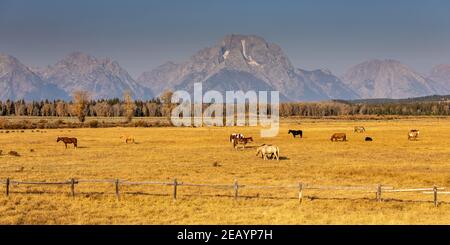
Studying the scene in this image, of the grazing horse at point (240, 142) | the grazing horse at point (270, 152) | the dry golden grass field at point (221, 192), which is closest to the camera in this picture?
the dry golden grass field at point (221, 192)

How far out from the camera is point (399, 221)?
2052 cm

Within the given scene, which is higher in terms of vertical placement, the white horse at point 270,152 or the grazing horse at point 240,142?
the grazing horse at point 240,142

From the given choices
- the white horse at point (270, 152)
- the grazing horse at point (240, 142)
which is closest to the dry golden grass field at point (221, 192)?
the white horse at point (270, 152)

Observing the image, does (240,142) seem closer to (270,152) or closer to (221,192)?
(270,152)

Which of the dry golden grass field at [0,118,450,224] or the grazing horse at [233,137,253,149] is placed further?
the grazing horse at [233,137,253,149]

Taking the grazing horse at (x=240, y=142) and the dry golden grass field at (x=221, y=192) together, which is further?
the grazing horse at (x=240, y=142)

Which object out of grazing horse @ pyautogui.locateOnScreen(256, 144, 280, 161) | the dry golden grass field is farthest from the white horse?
the dry golden grass field

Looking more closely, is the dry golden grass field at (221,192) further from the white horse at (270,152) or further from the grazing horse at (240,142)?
the grazing horse at (240,142)

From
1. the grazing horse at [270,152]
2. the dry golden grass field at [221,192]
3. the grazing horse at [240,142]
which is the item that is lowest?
the dry golden grass field at [221,192]

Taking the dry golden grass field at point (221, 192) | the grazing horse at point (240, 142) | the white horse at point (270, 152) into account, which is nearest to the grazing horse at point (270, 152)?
the white horse at point (270, 152)

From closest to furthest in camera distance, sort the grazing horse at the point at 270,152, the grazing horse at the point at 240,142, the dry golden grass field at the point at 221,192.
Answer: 1. the dry golden grass field at the point at 221,192
2. the grazing horse at the point at 270,152
3. the grazing horse at the point at 240,142

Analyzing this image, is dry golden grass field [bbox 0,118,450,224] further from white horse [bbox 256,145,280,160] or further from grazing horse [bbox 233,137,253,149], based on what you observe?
grazing horse [bbox 233,137,253,149]
